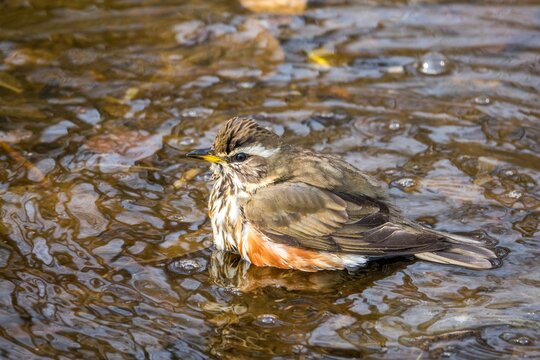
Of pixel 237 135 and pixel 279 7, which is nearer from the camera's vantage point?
pixel 237 135

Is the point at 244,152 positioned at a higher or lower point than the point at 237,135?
lower

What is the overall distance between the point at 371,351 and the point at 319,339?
39cm


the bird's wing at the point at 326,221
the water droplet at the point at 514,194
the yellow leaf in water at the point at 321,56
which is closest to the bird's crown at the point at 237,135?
the bird's wing at the point at 326,221

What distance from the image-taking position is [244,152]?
8.00m

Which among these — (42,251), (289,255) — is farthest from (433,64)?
(42,251)

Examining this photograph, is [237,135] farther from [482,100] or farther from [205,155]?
[482,100]

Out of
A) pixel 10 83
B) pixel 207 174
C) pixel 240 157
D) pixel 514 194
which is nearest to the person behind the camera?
pixel 240 157

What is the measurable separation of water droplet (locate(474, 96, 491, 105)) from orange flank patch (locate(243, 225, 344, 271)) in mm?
3405

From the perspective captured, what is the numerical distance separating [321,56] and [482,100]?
7.05 ft

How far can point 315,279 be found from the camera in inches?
300

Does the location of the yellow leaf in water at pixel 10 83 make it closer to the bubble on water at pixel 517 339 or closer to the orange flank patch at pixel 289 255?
the orange flank patch at pixel 289 255

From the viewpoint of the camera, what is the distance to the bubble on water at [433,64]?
1096 cm

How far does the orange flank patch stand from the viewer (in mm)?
7656

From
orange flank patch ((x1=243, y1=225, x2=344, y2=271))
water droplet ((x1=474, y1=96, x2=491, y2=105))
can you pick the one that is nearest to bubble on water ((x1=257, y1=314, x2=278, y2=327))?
orange flank patch ((x1=243, y1=225, x2=344, y2=271))
